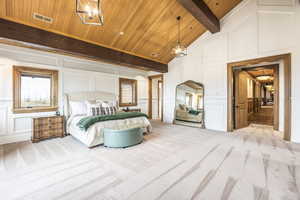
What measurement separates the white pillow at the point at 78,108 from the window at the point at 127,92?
204 centimetres

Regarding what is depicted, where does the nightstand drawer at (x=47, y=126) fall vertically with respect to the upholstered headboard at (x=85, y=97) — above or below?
below

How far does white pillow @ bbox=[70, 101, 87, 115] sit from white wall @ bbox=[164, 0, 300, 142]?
421 centimetres

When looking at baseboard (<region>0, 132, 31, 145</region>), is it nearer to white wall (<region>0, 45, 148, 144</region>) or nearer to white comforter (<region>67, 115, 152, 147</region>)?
white wall (<region>0, 45, 148, 144</region>)

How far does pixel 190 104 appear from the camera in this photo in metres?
6.06

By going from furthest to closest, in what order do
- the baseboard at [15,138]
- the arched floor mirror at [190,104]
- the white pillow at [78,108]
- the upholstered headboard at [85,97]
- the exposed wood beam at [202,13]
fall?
1. the arched floor mirror at [190,104]
2. the upholstered headboard at [85,97]
3. the white pillow at [78,108]
4. the baseboard at [15,138]
5. the exposed wood beam at [202,13]

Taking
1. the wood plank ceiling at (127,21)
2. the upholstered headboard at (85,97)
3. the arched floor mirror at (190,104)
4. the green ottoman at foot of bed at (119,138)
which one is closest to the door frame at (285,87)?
the arched floor mirror at (190,104)

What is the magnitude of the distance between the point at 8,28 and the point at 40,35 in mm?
543

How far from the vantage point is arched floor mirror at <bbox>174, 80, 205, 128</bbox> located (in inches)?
223

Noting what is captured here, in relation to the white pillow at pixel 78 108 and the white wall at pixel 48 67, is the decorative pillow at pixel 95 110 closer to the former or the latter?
the white pillow at pixel 78 108

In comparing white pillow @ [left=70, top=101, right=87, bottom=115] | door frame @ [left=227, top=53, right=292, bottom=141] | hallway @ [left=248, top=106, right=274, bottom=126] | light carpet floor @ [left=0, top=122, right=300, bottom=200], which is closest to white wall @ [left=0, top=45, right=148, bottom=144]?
white pillow @ [left=70, top=101, right=87, bottom=115]

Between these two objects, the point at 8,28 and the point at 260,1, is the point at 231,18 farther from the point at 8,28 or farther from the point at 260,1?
the point at 8,28

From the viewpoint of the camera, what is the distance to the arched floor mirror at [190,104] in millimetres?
5668

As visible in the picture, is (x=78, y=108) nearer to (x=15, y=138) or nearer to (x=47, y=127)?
(x=47, y=127)

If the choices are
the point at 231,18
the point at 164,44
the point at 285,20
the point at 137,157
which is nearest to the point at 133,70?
the point at 164,44
